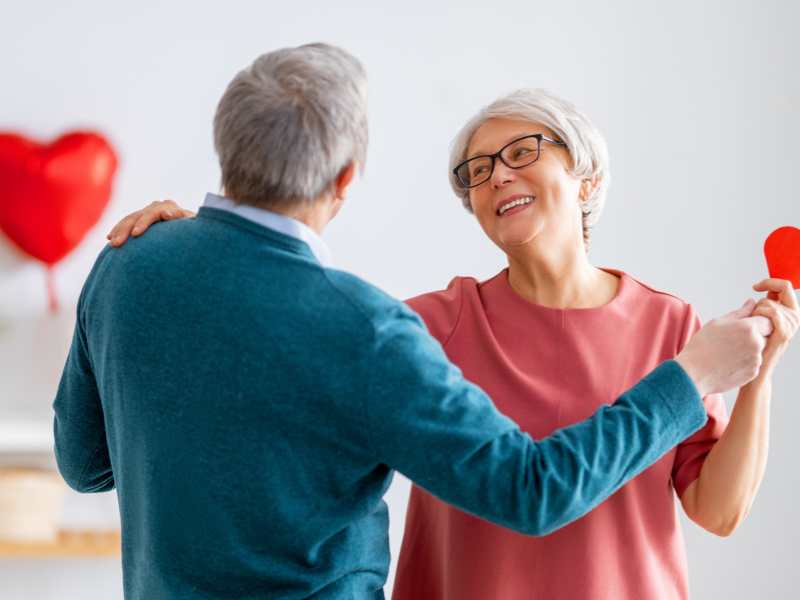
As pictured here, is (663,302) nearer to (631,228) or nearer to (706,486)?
(706,486)

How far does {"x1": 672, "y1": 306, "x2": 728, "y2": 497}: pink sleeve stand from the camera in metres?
1.52

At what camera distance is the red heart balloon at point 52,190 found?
2.60m

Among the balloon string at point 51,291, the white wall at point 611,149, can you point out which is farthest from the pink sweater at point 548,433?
the balloon string at point 51,291

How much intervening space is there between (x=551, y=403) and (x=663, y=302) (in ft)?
0.83

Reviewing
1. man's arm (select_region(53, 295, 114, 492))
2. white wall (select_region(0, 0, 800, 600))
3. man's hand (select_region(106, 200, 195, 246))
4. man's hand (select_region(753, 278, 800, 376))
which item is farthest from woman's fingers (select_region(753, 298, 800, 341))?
white wall (select_region(0, 0, 800, 600))

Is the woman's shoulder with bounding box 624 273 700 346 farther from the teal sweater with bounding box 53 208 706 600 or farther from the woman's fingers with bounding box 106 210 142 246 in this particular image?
the woman's fingers with bounding box 106 210 142 246

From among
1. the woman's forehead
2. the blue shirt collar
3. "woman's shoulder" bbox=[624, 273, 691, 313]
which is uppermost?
the woman's forehead

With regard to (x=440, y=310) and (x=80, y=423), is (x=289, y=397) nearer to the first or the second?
(x=80, y=423)

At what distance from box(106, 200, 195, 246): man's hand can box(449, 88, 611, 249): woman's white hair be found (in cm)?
53

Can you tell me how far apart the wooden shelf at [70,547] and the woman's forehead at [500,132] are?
1.59m

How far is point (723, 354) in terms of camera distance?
49.9 inches

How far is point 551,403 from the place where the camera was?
4.98ft

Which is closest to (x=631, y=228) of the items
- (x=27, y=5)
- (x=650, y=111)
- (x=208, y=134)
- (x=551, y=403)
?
(x=650, y=111)

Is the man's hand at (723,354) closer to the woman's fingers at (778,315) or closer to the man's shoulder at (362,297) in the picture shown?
the woman's fingers at (778,315)
